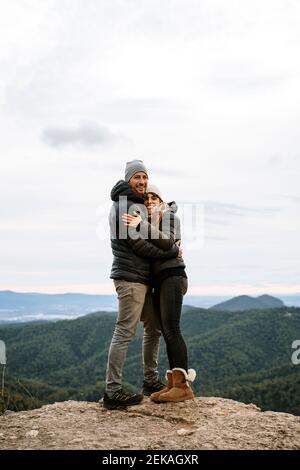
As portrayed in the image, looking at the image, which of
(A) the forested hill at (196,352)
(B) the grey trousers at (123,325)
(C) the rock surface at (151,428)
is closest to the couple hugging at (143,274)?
(B) the grey trousers at (123,325)

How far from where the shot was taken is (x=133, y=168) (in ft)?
15.9

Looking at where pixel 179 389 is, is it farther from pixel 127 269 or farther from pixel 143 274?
pixel 127 269

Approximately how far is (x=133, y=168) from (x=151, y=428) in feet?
8.12

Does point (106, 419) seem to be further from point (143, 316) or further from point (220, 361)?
point (220, 361)

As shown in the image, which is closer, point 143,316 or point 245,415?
point 245,415

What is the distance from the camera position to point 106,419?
4512 mm

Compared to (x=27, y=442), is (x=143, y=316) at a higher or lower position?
higher

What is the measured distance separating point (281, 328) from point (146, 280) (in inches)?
4203

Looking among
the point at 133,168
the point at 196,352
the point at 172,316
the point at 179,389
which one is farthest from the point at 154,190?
the point at 196,352

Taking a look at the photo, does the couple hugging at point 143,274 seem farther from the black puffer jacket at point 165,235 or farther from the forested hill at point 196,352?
the forested hill at point 196,352

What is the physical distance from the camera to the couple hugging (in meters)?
4.67

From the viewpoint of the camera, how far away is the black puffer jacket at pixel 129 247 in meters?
4.64

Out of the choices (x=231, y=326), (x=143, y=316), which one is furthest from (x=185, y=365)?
(x=231, y=326)
